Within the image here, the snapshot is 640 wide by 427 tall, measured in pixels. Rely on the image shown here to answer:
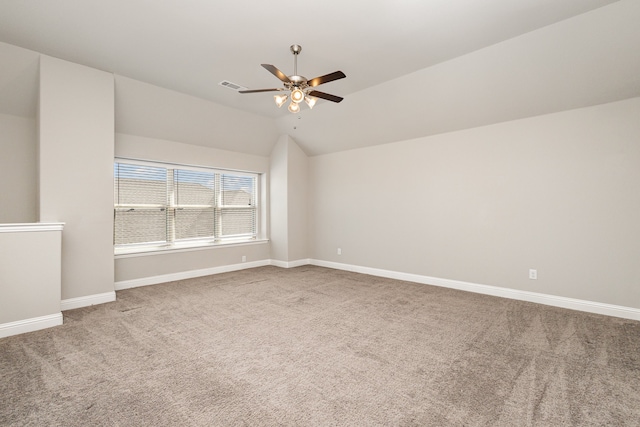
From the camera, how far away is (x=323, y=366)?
2311 millimetres

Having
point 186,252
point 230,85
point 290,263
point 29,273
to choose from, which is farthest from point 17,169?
point 290,263

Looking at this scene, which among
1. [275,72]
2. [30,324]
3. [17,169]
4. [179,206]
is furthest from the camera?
[179,206]

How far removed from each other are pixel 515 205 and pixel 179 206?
5.49m

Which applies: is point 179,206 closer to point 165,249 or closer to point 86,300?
point 165,249

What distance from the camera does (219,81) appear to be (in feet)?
13.6

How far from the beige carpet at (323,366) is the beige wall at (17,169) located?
171cm

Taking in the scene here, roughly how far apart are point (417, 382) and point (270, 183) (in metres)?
5.23

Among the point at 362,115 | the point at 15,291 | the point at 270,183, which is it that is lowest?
the point at 15,291

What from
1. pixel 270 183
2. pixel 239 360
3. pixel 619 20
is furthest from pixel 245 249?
pixel 619 20

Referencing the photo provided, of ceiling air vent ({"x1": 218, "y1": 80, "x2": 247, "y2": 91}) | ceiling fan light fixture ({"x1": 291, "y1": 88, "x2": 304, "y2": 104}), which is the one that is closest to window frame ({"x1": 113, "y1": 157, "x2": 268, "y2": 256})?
ceiling air vent ({"x1": 218, "y1": 80, "x2": 247, "y2": 91})

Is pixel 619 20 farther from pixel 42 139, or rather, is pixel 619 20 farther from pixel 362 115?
pixel 42 139

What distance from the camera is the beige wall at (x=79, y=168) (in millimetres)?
3475

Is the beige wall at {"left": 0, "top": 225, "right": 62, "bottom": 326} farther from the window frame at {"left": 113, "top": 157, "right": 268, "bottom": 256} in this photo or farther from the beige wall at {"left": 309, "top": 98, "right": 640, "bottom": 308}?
the beige wall at {"left": 309, "top": 98, "right": 640, "bottom": 308}

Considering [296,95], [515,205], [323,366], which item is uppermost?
[296,95]
